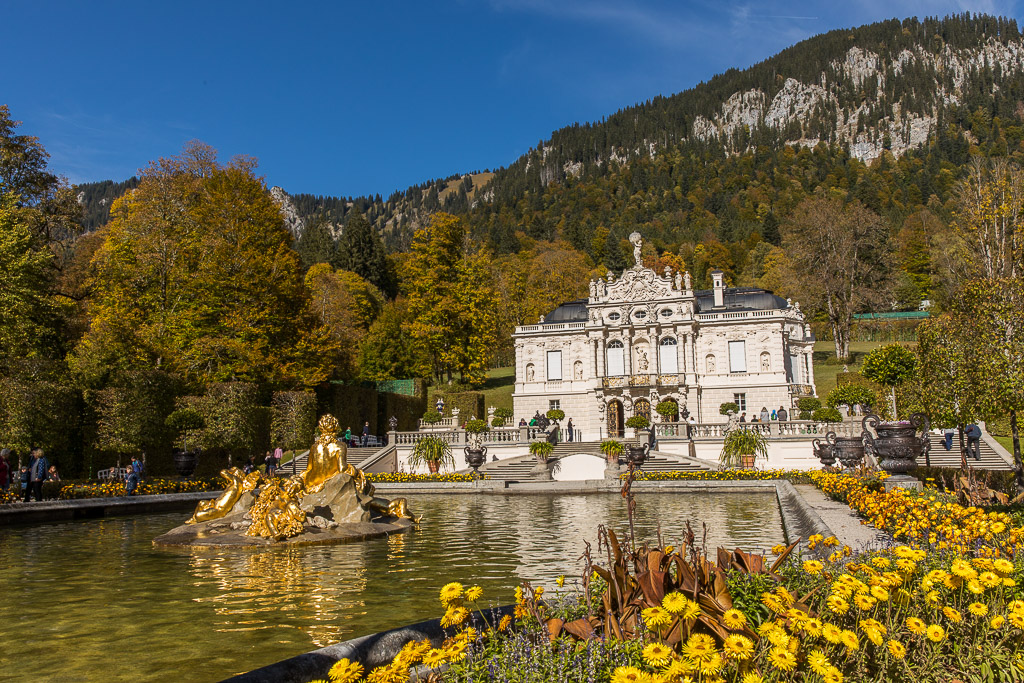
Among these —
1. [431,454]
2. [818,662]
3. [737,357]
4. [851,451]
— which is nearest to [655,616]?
[818,662]

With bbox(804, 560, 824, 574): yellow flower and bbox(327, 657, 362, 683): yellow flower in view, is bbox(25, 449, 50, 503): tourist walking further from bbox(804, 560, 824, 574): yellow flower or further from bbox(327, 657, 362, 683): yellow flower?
bbox(804, 560, 824, 574): yellow flower

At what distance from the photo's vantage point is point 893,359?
97.3 feet

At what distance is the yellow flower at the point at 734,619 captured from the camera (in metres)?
3.68

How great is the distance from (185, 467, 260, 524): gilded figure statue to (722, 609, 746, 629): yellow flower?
1216 cm

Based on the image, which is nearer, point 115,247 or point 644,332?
point 115,247

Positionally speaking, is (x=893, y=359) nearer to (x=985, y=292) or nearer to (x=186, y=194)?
(x=985, y=292)

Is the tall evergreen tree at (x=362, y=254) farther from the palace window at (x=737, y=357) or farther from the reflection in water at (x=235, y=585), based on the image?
the reflection in water at (x=235, y=585)

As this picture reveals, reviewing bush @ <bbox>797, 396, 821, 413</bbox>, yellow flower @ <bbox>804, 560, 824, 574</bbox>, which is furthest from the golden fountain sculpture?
bush @ <bbox>797, 396, 821, 413</bbox>

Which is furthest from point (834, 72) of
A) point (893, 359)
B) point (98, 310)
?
point (98, 310)

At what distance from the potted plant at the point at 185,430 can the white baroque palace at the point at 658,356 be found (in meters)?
26.0

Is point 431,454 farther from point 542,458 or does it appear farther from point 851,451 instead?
point 851,451

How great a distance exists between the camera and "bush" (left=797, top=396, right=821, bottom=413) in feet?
138

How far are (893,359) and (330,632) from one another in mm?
29025

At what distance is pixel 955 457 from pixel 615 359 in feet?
75.9
